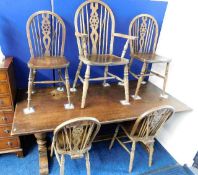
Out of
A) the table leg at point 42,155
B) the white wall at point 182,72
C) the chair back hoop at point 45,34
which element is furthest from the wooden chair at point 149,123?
the chair back hoop at point 45,34

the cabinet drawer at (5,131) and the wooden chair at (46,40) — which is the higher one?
the wooden chair at (46,40)

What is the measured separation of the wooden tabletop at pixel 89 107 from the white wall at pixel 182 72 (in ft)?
0.45

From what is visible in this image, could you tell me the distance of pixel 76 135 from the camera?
140 cm

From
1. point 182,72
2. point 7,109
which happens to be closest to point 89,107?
point 7,109

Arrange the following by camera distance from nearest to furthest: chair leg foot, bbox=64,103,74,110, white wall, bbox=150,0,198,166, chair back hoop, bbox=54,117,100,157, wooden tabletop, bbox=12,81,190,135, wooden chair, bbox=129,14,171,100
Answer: chair back hoop, bbox=54,117,100,157, wooden tabletop, bbox=12,81,190,135, chair leg foot, bbox=64,103,74,110, white wall, bbox=150,0,198,166, wooden chair, bbox=129,14,171,100

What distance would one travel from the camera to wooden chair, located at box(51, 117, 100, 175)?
132 cm

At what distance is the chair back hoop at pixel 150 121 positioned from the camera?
1543mm

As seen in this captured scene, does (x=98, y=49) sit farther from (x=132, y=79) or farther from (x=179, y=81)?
(x=179, y=81)

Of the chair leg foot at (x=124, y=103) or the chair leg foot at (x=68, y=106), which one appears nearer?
the chair leg foot at (x=68, y=106)

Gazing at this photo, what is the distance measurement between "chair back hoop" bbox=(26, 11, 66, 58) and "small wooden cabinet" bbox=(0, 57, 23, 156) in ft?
0.98

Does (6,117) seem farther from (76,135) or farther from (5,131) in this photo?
(76,135)

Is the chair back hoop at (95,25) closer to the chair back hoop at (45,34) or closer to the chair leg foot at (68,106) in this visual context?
the chair back hoop at (45,34)

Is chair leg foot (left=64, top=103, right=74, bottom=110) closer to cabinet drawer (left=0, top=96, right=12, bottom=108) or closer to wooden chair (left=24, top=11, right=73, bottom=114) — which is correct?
wooden chair (left=24, top=11, right=73, bottom=114)

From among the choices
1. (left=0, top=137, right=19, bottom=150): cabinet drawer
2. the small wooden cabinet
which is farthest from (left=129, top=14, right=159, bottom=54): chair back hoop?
(left=0, top=137, right=19, bottom=150): cabinet drawer
